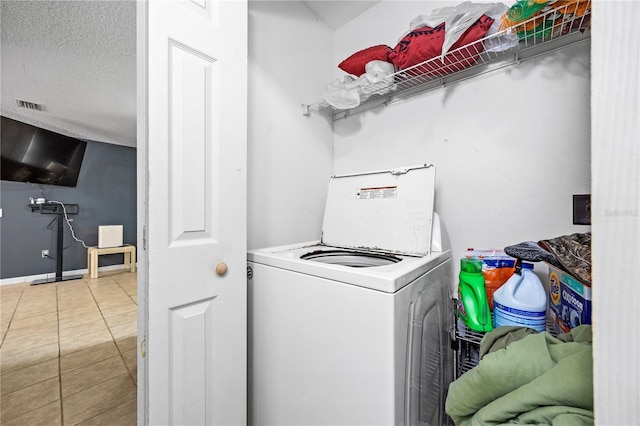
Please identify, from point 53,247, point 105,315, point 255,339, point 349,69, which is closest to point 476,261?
point 255,339

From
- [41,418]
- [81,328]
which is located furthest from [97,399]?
[81,328]

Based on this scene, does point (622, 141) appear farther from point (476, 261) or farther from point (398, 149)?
point (398, 149)

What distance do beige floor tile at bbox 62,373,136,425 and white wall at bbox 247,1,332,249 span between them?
127 centimetres

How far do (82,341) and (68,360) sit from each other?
0.34 meters

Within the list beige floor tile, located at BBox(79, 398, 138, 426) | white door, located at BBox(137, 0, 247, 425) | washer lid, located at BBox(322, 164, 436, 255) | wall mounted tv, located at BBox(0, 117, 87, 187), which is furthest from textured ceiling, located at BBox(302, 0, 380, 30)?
wall mounted tv, located at BBox(0, 117, 87, 187)

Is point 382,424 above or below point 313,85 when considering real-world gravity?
below

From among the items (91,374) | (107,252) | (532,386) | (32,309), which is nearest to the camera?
(532,386)

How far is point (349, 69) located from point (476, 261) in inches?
46.0

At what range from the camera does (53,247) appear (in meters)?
4.85

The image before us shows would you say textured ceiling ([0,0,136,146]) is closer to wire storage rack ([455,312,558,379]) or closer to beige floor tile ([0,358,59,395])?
beige floor tile ([0,358,59,395])

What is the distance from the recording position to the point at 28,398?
1.59 metres

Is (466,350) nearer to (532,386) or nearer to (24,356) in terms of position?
(532,386)

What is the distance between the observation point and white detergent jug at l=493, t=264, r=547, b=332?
2.85ft

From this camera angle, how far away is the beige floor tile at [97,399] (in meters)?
1.48
